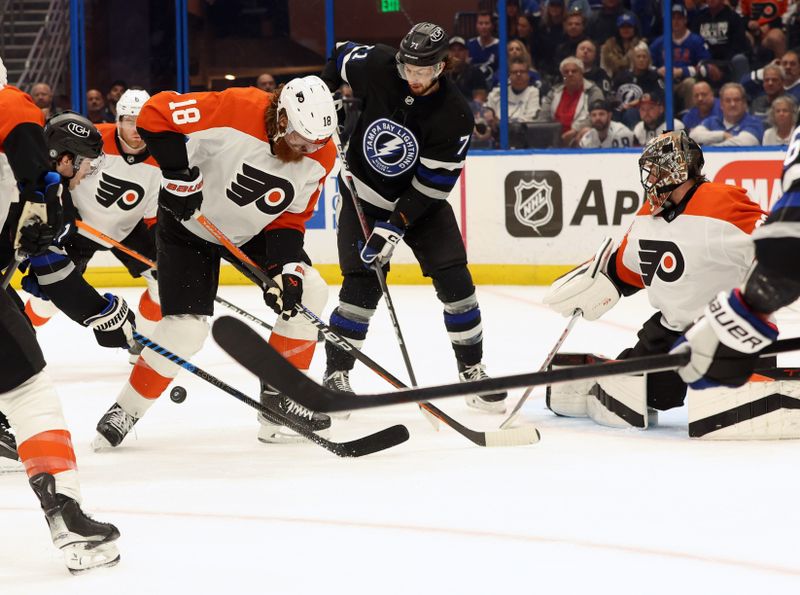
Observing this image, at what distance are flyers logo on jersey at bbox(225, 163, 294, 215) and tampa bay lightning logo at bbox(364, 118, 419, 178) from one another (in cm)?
54

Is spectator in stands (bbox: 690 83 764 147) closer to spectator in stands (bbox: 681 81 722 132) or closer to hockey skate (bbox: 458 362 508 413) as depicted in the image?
spectator in stands (bbox: 681 81 722 132)

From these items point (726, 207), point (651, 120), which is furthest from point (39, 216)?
point (651, 120)

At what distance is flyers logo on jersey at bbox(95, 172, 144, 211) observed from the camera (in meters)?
4.45

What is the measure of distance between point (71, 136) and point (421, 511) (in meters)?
1.76

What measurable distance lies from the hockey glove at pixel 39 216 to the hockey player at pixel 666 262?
1531 mm

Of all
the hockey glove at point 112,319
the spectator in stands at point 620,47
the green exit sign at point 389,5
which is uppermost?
the green exit sign at point 389,5

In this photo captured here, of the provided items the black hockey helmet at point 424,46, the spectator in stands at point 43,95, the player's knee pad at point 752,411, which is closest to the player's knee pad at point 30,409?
the black hockey helmet at point 424,46

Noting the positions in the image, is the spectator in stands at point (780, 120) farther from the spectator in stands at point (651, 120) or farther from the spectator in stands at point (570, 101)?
the spectator in stands at point (570, 101)

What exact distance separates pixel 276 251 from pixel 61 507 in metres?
1.22

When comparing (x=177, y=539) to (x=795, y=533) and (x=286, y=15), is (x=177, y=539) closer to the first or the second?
(x=795, y=533)

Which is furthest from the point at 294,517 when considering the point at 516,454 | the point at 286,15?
the point at 286,15

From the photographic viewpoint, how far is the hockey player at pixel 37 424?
2.27 meters

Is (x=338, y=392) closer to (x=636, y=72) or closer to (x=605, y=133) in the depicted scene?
(x=605, y=133)

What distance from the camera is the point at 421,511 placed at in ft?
8.82
